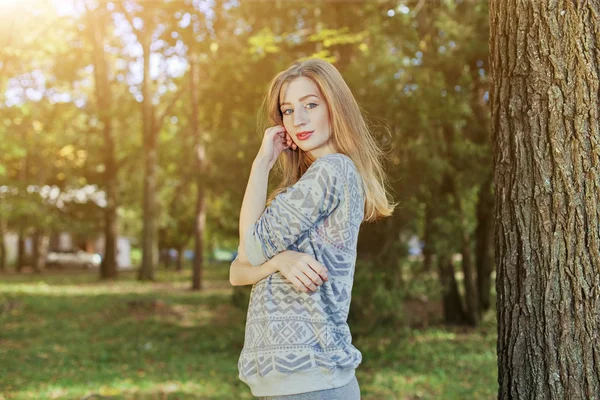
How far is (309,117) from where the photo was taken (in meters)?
2.65

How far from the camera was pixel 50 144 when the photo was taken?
94.2ft

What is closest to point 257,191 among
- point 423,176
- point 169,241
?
point 423,176

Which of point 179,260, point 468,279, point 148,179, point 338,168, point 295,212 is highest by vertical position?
point 148,179

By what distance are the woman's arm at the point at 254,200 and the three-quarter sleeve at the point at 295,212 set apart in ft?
0.14

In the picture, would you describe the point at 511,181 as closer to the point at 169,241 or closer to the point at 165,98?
the point at 165,98

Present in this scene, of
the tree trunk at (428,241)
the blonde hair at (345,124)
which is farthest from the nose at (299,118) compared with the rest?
the tree trunk at (428,241)

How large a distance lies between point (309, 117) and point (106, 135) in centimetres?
2403

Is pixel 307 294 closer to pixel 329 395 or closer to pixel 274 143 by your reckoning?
pixel 329 395

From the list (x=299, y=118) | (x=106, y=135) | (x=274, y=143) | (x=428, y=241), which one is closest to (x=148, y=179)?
(x=106, y=135)

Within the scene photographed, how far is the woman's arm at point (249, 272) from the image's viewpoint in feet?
8.05

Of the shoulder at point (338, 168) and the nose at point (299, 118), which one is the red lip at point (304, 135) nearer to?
the nose at point (299, 118)

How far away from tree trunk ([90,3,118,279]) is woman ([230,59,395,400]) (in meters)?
22.0

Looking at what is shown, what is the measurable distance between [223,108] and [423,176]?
14.8 ft

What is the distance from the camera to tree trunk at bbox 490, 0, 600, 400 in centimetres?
284
